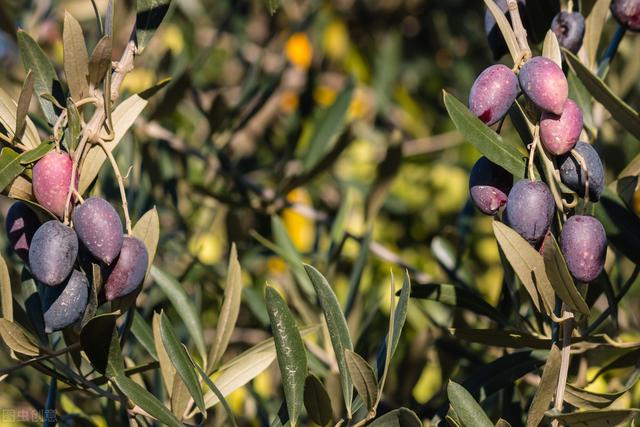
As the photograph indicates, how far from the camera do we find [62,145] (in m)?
0.77

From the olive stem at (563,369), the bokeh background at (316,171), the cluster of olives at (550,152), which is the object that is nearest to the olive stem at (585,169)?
the cluster of olives at (550,152)

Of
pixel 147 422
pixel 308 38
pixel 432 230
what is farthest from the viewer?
pixel 308 38

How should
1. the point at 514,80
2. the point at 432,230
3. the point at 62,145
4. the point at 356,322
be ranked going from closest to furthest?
the point at 514,80
the point at 62,145
the point at 356,322
the point at 432,230

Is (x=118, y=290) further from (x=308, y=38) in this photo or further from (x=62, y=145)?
(x=308, y=38)

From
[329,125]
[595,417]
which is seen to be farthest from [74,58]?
[329,125]

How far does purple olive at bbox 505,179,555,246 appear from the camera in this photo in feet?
2.12

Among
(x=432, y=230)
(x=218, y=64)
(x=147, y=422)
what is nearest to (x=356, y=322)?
(x=147, y=422)

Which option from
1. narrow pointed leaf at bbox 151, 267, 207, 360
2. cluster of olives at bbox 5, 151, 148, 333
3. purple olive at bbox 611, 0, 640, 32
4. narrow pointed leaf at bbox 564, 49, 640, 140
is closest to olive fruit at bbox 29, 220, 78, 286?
cluster of olives at bbox 5, 151, 148, 333

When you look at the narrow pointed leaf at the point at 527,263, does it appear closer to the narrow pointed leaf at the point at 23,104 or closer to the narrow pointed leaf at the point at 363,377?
the narrow pointed leaf at the point at 363,377

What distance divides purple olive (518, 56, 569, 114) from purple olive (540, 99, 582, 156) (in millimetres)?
10

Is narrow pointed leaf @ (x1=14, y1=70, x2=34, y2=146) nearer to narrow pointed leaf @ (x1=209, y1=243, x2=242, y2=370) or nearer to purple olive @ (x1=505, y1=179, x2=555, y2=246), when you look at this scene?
narrow pointed leaf @ (x1=209, y1=243, x2=242, y2=370)

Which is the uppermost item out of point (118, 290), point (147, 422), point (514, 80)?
point (514, 80)

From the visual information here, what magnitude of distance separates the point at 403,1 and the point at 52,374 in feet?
6.22

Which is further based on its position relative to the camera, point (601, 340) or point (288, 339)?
point (601, 340)
